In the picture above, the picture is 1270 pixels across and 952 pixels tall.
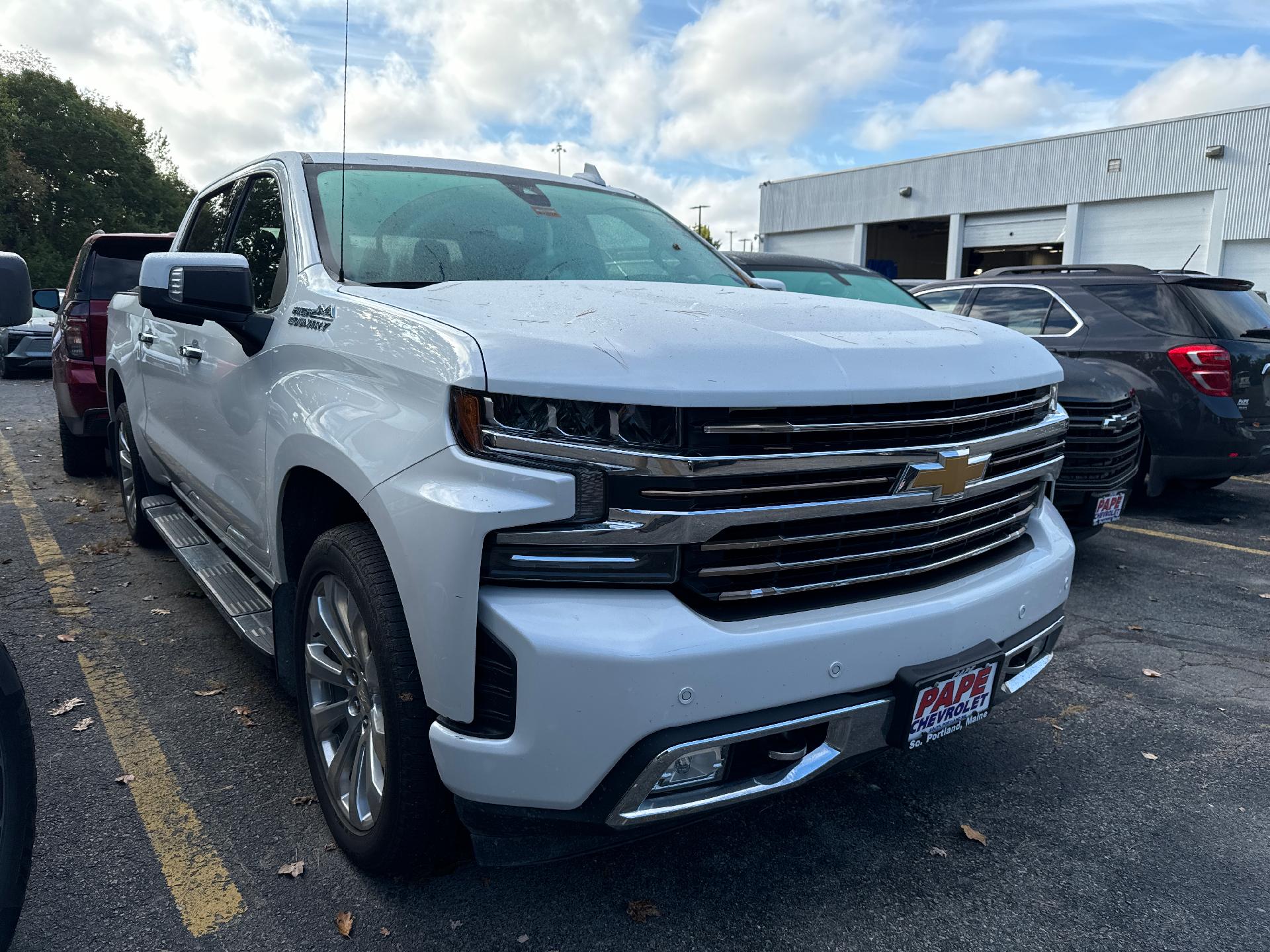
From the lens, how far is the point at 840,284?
22.7 feet

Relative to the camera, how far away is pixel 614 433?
1.88 meters

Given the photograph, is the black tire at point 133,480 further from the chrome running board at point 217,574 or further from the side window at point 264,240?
the side window at point 264,240

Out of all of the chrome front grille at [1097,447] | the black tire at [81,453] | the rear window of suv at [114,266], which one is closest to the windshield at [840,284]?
the chrome front grille at [1097,447]

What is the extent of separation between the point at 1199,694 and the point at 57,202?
51.5 m

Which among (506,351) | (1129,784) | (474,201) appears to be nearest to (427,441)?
(506,351)

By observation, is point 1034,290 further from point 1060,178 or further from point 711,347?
point 1060,178

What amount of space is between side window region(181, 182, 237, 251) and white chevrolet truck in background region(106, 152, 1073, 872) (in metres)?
1.28

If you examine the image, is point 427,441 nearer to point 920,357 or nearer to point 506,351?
point 506,351

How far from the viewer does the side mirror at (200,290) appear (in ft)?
8.95

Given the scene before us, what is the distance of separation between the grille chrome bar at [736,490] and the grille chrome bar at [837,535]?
101 millimetres

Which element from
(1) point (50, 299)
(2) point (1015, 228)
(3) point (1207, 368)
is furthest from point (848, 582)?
(2) point (1015, 228)

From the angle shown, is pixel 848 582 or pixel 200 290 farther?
pixel 200 290

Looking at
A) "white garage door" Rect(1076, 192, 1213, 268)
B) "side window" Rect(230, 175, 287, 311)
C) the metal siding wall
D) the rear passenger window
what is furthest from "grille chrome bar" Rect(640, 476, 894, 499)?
the metal siding wall

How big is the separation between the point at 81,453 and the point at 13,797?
6588mm
